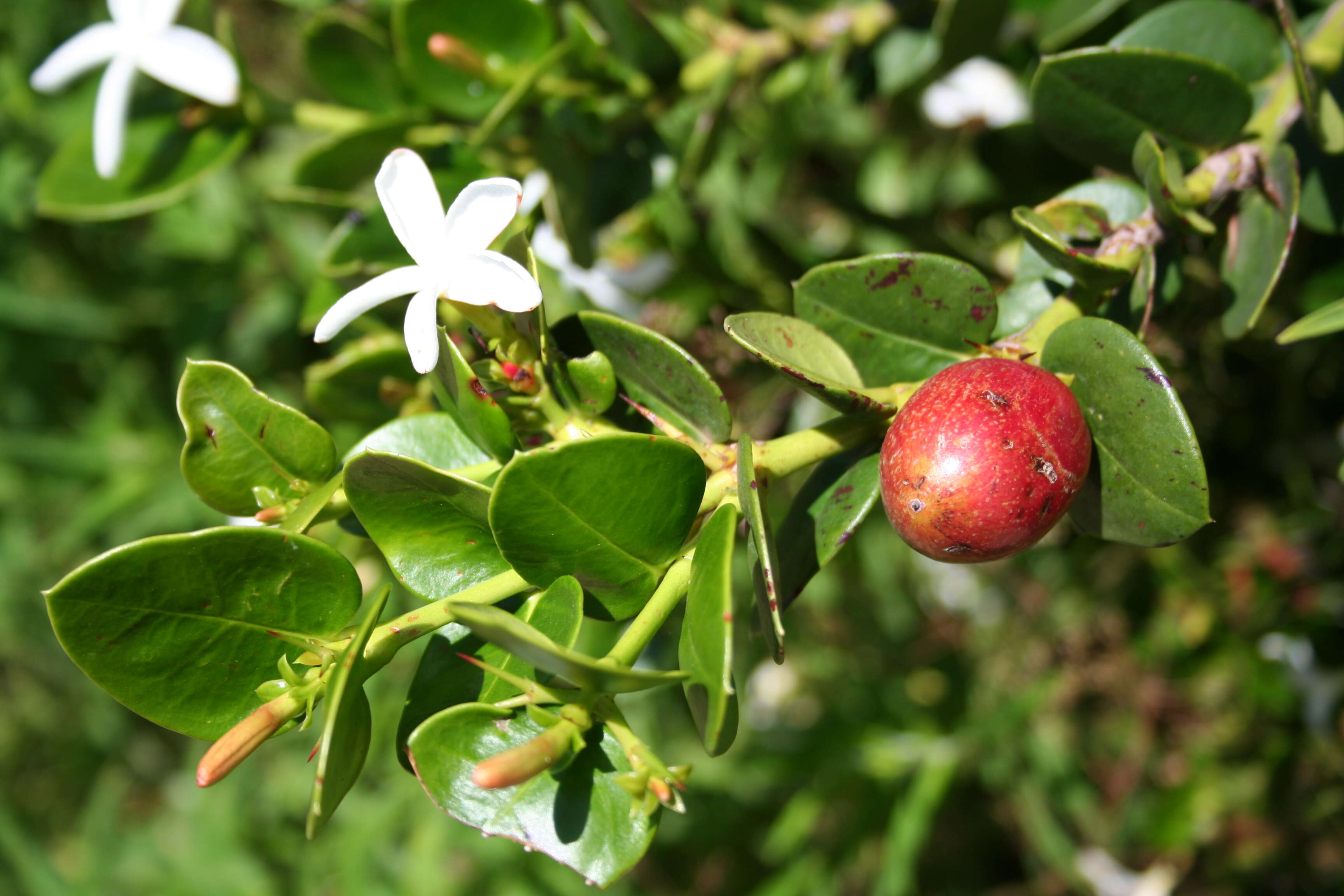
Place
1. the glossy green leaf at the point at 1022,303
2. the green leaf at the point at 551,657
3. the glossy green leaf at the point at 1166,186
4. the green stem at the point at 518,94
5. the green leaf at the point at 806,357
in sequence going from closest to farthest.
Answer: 1. the green leaf at the point at 551,657
2. the green leaf at the point at 806,357
3. the glossy green leaf at the point at 1166,186
4. the glossy green leaf at the point at 1022,303
5. the green stem at the point at 518,94

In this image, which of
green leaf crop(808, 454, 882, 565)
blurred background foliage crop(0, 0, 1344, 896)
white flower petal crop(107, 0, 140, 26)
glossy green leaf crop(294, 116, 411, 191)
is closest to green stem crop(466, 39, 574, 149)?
blurred background foliage crop(0, 0, 1344, 896)

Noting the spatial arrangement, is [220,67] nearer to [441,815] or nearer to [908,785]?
[441,815]

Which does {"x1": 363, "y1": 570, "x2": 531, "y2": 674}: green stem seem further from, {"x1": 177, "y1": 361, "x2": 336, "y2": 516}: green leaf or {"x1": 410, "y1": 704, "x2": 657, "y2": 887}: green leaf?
{"x1": 177, "y1": 361, "x2": 336, "y2": 516}: green leaf

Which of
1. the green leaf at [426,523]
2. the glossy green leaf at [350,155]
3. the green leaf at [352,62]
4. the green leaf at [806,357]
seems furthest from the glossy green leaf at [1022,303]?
the green leaf at [352,62]

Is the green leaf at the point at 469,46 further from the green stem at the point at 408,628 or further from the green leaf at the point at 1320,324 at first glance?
the green leaf at the point at 1320,324

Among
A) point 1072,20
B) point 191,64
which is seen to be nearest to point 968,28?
point 1072,20

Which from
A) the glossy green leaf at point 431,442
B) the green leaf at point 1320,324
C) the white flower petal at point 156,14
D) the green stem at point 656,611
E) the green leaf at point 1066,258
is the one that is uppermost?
the white flower petal at point 156,14
